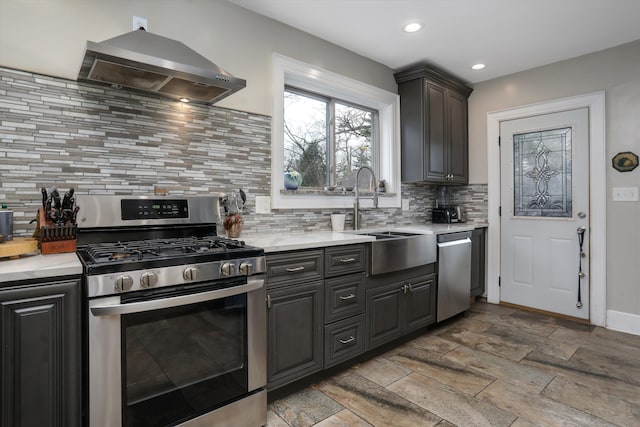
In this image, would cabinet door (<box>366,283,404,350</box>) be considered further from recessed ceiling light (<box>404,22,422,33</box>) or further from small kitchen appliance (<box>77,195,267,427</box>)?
recessed ceiling light (<box>404,22,422,33</box>)

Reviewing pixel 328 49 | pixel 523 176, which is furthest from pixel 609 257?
pixel 328 49

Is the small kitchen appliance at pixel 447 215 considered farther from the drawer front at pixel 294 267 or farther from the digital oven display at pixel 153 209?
the digital oven display at pixel 153 209

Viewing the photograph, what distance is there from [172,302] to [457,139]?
11.6 ft

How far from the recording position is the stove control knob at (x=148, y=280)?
4.54 feet

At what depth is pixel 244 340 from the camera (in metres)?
1.71

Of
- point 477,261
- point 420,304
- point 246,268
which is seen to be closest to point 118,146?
point 246,268

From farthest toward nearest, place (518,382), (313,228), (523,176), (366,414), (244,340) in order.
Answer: (523,176)
(313,228)
(518,382)
(366,414)
(244,340)

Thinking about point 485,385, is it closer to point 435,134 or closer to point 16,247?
point 435,134

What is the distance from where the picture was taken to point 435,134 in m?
3.69

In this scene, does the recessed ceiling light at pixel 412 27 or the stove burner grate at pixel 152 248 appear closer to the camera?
the stove burner grate at pixel 152 248

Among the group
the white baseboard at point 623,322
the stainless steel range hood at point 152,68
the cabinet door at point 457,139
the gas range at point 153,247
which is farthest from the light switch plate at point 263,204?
the white baseboard at point 623,322

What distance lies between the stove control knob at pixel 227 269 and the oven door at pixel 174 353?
0.07 meters

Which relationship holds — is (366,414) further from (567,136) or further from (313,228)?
(567,136)

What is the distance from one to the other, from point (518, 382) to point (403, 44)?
2754 mm
